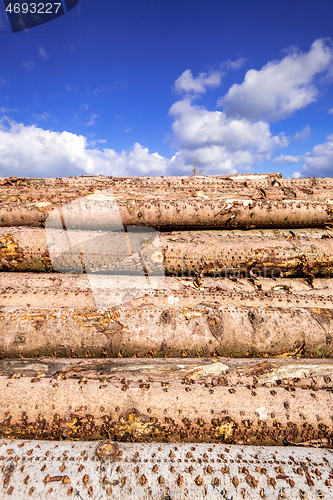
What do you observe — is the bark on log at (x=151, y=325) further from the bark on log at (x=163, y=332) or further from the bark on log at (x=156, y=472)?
the bark on log at (x=156, y=472)

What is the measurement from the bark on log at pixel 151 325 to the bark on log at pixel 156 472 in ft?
3.13

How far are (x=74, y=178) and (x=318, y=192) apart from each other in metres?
4.92

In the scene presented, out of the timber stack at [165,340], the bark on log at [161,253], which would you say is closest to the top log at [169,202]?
the timber stack at [165,340]

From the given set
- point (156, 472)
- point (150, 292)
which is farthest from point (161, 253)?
point (156, 472)

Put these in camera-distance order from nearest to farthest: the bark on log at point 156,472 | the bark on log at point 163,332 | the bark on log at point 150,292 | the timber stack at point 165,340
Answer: the bark on log at point 156,472, the timber stack at point 165,340, the bark on log at point 163,332, the bark on log at point 150,292

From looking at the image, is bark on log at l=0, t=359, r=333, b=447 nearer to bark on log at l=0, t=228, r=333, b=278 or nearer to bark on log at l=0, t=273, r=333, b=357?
bark on log at l=0, t=273, r=333, b=357

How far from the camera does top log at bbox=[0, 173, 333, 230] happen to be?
413cm

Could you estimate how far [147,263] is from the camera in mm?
3744

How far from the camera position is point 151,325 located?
283 centimetres

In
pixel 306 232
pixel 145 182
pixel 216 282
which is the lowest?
pixel 216 282

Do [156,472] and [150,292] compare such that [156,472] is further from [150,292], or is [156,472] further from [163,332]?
[150,292]

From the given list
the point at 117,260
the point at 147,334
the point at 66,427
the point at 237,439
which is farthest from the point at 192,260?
the point at 66,427

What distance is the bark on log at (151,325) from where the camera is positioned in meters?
2.74

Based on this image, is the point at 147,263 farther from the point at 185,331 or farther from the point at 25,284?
the point at 25,284
